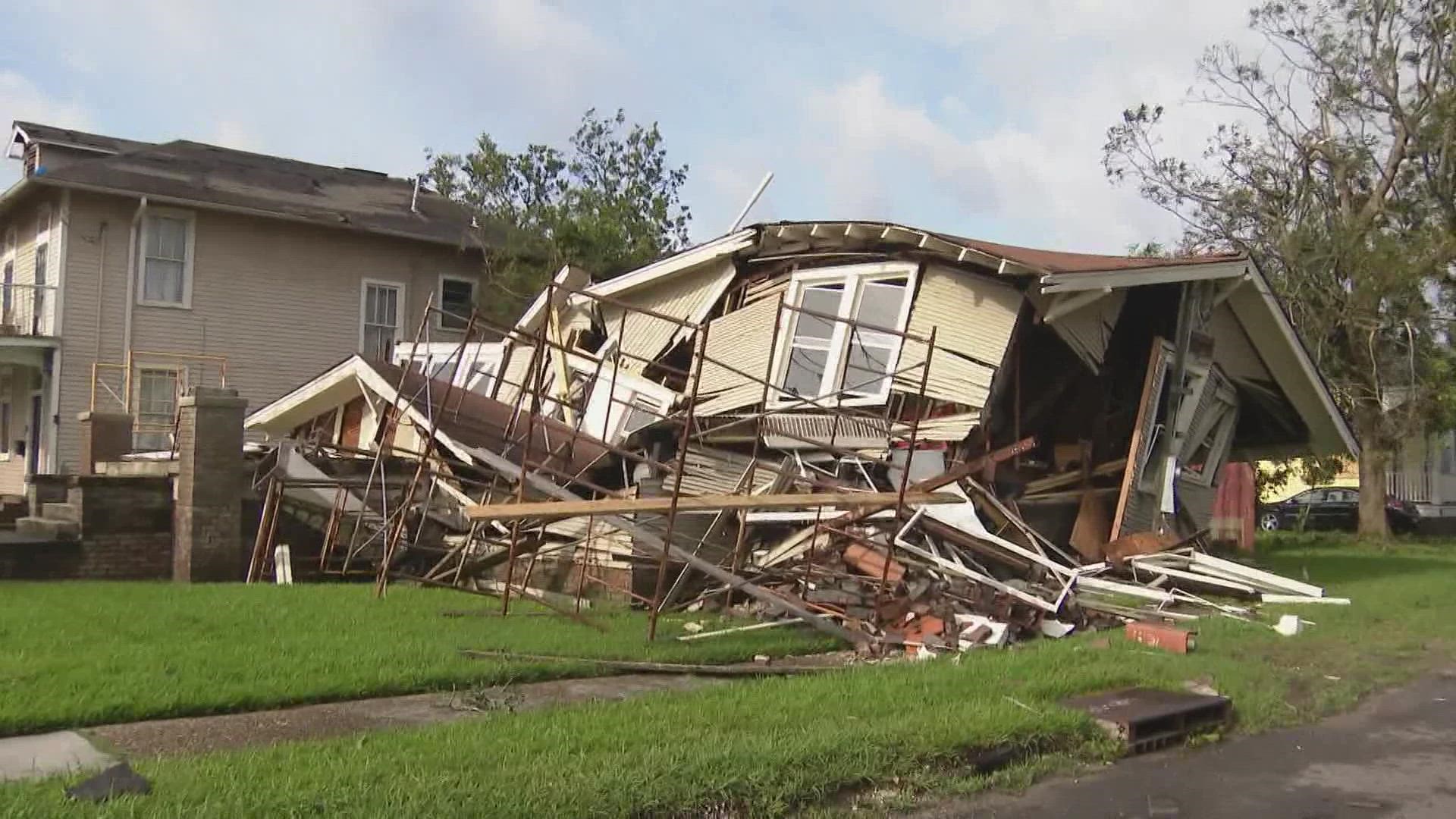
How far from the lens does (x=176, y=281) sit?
23.7 metres

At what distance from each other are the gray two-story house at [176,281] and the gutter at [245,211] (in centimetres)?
3

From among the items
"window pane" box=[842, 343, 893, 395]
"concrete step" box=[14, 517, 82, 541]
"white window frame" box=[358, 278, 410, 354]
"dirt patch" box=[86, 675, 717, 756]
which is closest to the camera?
"dirt patch" box=[86, 675, 717, 756]

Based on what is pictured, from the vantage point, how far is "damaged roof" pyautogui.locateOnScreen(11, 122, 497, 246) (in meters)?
22.9

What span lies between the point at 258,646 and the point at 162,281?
55.9 ft

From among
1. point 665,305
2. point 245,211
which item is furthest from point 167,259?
point 665,305

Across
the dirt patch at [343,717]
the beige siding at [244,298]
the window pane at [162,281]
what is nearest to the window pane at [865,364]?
the dirt patch at [343,717]

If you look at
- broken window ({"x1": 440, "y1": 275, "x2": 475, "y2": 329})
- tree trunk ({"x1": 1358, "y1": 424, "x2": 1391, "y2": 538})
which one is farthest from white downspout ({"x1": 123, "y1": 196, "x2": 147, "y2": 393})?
tree trunk ({"x1": 1358, "y1": 424, "x2": 1391, "y2": 538})

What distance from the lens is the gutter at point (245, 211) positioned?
21984mm

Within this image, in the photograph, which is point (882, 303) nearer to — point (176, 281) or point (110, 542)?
point (110, 542)

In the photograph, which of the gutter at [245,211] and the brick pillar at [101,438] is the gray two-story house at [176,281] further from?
the brick pillar at [101,438]

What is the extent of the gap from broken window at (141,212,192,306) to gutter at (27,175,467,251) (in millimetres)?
467

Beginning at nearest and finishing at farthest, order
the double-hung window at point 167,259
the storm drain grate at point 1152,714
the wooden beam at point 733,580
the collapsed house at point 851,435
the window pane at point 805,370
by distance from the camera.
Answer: the storm drain grate at point 1152,714 → the wooden beam at point 733,580 → the collapsed house at point 851,435 → the window pane at point 805,370 → the double-hung window at point 167,259

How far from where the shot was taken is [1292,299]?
25.3 meters

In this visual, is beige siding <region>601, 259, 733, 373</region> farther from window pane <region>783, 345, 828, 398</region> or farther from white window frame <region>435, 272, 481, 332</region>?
white window frame <region>435, 272, 481, 332</region>
